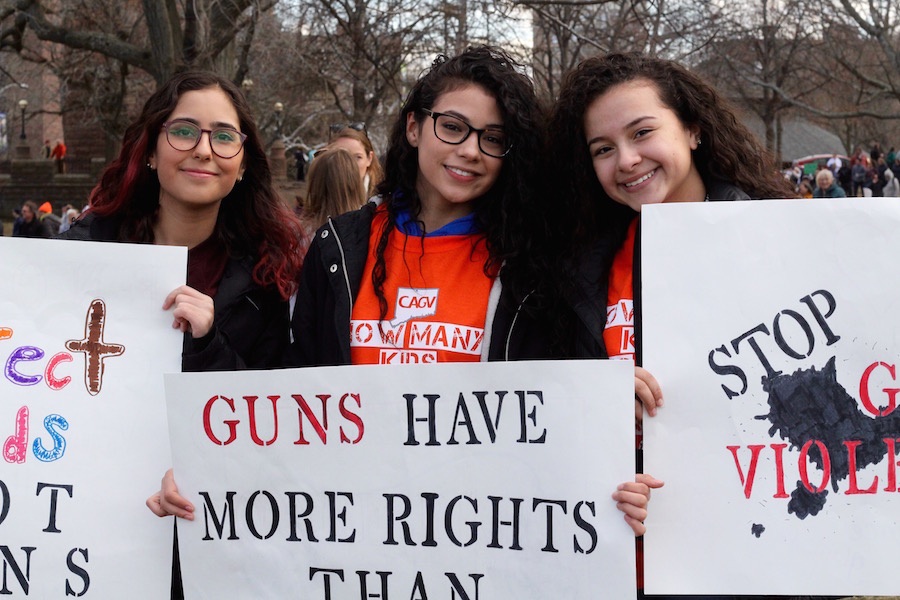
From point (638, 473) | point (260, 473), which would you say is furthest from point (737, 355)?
point (260, 473)

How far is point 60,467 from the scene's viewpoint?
8.41 feet

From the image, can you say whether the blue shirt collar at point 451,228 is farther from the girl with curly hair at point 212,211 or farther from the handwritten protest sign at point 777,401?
the handwritten protest sign at point 777,401

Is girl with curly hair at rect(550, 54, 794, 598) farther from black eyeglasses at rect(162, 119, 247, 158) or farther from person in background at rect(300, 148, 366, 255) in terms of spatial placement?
person in background at rect(300, 148, 366, 255)

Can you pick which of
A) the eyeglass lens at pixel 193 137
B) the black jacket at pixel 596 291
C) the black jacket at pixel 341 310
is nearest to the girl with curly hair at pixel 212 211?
the eyeglass lens at pixel 193 137

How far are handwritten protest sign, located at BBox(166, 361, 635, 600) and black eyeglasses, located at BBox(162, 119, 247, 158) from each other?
2.27 ft

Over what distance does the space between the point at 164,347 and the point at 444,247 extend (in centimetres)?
78

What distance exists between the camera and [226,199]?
2.98 meters

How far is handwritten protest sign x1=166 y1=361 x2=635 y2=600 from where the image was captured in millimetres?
2242

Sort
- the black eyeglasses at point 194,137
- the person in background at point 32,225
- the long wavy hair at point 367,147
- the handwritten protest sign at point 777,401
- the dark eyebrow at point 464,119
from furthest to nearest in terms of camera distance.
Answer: the person in background at point 32,225 → the long wavy hair at point 367,147 → the black eyeglasses at point 194,137 → the dark eyebrow at point 464,119 → the handwritten protest sign at point 777,401

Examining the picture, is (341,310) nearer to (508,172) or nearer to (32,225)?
(508,172)

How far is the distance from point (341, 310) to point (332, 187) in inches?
96.2

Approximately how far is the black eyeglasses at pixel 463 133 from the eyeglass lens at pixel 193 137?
0.59 m

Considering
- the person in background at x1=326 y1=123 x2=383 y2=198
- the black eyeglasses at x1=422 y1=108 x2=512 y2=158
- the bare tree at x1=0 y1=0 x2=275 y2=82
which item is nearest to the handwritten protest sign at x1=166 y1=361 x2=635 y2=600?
the black eyeglasses at x1=422 y1=108 x2=512 y2=158

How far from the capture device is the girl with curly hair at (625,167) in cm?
245
